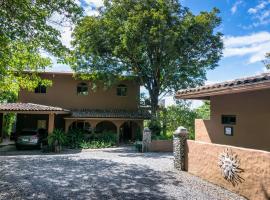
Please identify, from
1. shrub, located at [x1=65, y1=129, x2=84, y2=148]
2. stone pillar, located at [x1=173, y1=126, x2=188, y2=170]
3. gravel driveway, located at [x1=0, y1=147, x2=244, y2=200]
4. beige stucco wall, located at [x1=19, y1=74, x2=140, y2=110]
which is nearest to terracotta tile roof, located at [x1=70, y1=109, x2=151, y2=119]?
beige stucco wall, located at [x1=19, y1=74, x2=140, y2=110]

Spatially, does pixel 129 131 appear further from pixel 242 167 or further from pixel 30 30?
pixel 242 167

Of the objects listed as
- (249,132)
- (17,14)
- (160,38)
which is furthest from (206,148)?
(160,38)

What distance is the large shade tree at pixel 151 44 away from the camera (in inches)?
826

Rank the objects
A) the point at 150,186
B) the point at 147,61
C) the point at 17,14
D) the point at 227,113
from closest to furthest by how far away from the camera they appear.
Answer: the point at 150,186 → the point at 17,14 → the point at 227,113 → the point at 147,61

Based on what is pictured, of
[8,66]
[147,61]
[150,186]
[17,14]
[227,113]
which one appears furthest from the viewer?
[147,61]

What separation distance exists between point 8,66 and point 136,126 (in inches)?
674

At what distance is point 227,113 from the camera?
1040cm

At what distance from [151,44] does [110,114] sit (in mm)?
7820

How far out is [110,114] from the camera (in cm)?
2456

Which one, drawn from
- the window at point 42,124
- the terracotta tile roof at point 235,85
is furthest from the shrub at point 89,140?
the terracotta tile roof at point 235,85

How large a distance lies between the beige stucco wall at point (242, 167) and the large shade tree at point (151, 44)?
41.0 ft

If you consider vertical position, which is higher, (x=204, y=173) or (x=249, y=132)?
(x=249, y=132)

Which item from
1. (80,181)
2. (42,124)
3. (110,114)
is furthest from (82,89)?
(80,181)

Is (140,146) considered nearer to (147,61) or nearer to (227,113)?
(147,61)
